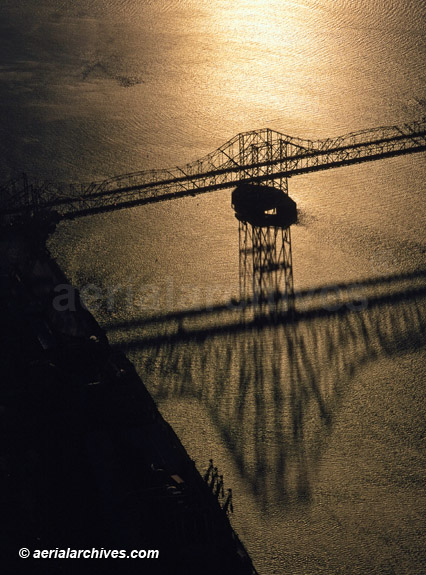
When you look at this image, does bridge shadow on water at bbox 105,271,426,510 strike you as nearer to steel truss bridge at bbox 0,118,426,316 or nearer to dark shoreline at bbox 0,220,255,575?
steel truss bridge at bbox 0,118,426,316

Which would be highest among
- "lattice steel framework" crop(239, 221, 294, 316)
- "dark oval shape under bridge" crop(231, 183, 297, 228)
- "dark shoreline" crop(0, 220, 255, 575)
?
"dark oval shape under bridge" crop(231, 183, 297, 228)

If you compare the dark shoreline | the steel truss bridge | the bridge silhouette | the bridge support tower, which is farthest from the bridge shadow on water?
the bridge silhouette

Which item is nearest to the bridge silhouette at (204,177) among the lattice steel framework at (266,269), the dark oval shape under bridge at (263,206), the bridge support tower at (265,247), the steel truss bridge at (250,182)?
the steel truss bridge at (250,182)

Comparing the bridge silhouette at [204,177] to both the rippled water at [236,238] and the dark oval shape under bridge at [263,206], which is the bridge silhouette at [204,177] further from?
the rippled water at [236,238]

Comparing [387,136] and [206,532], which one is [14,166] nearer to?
[387,136]

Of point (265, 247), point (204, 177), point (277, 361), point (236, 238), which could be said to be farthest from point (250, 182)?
point (277, 361)

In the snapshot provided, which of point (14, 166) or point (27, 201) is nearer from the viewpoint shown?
point (27, 201)

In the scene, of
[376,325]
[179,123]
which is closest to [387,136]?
[179,123]
